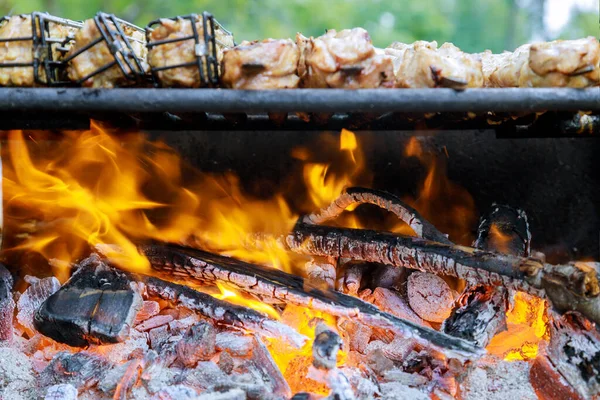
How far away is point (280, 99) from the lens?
64.7 inches

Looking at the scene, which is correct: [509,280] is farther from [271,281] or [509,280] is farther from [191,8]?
[191,8]

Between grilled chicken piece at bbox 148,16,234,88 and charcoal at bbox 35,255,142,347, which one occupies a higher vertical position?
grilled chicken piece at bbox 148,16,234,88

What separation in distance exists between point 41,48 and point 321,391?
1640mm

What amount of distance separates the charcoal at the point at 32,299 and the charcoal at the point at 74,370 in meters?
0.41

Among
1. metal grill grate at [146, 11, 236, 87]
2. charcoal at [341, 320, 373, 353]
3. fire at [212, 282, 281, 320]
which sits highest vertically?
metal grill grate at [146, 11, 236, 87]

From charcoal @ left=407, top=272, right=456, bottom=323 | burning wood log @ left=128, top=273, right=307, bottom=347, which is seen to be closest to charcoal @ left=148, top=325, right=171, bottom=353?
burning wood log @ left=128, top=273, right=307, bottom=347

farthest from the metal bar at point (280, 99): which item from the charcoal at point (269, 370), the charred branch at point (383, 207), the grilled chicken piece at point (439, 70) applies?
the charcoal at point (269, 370)

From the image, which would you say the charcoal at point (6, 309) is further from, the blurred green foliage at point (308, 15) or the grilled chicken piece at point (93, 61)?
the blurred green foliage at point (308, 15)

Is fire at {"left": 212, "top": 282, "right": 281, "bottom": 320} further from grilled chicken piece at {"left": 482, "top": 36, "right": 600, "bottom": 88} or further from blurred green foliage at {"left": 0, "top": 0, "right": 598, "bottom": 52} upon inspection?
blurred green foliage at {"left": 0, "top": 0, "right": 598, "bottom": 52}

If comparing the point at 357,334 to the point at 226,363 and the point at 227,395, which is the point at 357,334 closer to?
the point at 226,363

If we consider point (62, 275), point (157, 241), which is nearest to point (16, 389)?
point (62, 275)

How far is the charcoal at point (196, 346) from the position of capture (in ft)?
6.80

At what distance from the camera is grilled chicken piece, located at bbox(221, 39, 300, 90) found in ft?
5.70

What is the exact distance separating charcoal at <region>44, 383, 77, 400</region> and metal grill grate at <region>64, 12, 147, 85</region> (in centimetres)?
112
